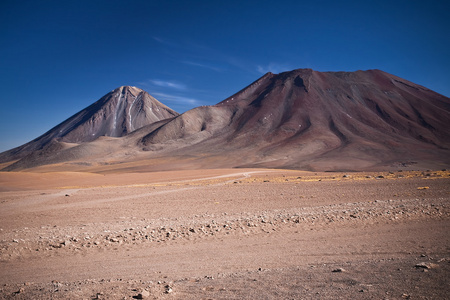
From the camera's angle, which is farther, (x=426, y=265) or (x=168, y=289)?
(x=426, y=265)

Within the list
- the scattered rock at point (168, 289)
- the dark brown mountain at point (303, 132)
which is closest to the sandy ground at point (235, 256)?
the scattered rock at point (168, 289)

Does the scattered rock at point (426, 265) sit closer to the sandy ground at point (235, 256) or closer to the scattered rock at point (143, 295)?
the sandy ground at point (235, 256)

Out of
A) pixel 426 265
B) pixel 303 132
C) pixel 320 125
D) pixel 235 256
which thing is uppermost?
pixel 320 125

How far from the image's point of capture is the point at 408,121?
121 meters

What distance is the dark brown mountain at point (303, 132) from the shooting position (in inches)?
3597

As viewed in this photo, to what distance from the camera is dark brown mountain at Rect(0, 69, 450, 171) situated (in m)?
91.4

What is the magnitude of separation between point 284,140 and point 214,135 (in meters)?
35.8

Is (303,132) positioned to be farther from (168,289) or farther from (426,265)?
(168,289)

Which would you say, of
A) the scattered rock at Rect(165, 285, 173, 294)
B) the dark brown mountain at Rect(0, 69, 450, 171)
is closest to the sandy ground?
the scattered rock at Rect(165, 285, 173, 294)

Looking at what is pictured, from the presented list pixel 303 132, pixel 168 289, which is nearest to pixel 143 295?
pixel 168 289

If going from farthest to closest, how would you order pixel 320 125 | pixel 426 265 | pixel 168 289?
1. pixel 320 125
2. pixel 426 265
3. pixel 168 289

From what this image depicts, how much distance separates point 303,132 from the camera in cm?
11794

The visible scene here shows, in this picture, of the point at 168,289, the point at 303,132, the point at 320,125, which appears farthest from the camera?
the point at 320,125

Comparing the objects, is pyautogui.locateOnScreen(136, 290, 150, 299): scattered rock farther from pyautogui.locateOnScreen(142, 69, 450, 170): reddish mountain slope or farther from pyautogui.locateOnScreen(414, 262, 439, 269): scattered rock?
pyautogui.locateOnScreen(142, 69, 450, 170): reddish mountain slope
